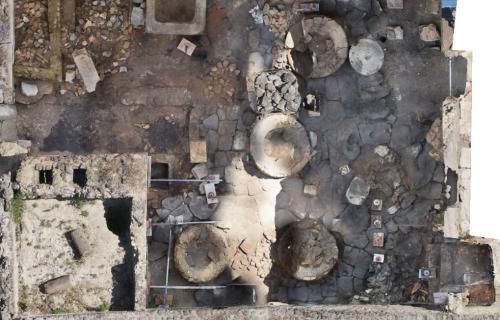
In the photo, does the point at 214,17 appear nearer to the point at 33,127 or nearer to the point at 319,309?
the point at 33,127

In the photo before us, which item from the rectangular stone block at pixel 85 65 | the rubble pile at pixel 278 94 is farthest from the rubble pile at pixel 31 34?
the rubble pile at pixel 278 94

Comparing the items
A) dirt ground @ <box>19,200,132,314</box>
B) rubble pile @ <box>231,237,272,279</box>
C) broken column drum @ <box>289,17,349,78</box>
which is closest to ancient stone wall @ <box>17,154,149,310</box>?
dirt ground @ <box>19,200,132,314</box>

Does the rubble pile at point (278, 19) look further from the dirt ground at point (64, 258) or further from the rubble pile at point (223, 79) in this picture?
the dirt ground at point (64, 258)

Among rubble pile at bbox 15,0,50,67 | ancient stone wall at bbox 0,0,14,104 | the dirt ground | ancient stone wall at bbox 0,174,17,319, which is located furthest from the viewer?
rubble pile at bbox 15,0,50,67

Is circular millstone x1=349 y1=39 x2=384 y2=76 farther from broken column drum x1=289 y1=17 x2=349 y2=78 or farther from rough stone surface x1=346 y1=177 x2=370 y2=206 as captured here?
rough stone surface x1=346 y1=177 x2=370 y2=206

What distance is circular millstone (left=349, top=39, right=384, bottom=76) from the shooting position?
39.9 feet

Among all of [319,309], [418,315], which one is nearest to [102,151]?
[319,309]

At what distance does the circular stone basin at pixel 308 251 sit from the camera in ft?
39.7

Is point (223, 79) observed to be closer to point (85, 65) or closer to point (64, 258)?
point (85, 65)

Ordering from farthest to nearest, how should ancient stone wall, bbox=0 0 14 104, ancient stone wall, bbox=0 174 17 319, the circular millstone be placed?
the circular millstone
ancient stone wall, bbox=0 0 14 104
ancient stone wall, bbox=0 174 17 319

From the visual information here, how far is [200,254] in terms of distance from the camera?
12.1m

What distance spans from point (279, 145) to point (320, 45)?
1.38 metres

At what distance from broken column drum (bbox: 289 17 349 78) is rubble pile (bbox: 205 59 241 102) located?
0.85 m

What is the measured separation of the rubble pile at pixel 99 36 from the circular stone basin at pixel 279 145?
6.53ft
